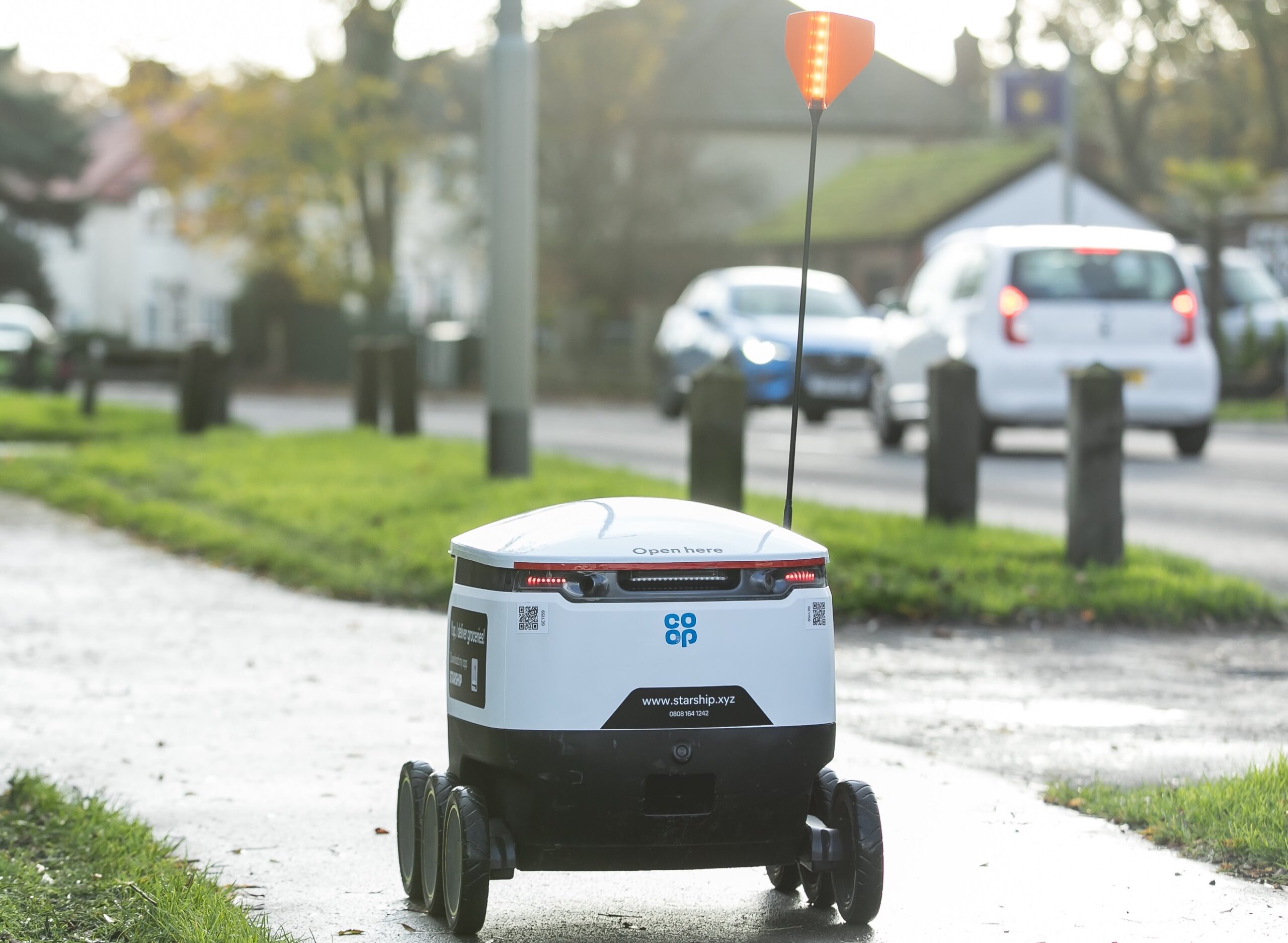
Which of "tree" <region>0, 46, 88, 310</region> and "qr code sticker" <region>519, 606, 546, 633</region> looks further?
"tree" <region>0, 46, 88, 310</region>

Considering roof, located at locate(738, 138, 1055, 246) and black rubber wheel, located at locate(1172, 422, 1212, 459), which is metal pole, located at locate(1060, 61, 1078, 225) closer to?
roof, located at locate(738, 138, 1055, 246)

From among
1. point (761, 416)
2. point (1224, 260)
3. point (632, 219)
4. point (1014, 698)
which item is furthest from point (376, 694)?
point (632, 219)

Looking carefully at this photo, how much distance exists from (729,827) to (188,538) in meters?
8.60

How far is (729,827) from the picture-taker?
4.39m

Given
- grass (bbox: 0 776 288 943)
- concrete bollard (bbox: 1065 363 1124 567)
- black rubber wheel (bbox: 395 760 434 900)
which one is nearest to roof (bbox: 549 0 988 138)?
concrete bollard (bbox: 1065 363 1124 567)

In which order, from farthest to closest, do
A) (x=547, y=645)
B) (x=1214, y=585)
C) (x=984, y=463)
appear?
(x=984, y=463), (x=1214, y=585), (x=547, y=645)

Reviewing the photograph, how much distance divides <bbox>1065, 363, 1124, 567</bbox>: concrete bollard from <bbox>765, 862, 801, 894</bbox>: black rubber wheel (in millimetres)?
5349

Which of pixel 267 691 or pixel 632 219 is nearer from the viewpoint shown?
pixel 267 691

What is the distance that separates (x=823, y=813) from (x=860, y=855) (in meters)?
0.17

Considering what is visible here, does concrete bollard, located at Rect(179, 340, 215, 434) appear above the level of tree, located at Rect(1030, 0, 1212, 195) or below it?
below

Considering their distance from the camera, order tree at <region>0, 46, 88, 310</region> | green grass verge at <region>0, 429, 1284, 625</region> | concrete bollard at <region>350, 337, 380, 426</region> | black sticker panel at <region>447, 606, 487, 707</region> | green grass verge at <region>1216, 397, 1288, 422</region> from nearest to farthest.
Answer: black sticker panel at <region>447, 606, 487, 707</region>, green grass verge at <region>0, 429, 1284, 625</region>, concrete bollard at <region>350, 337, 380, 426</region>, green grass verge at <region>1216, 397, 1288, 422</region>, tree at <region>0, 46, 88, 310</region>

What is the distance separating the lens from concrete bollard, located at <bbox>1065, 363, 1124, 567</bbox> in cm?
986

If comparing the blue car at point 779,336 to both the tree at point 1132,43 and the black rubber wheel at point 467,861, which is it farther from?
the tree at point 1132,43

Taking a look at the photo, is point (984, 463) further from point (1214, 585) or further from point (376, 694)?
point (376, 694)
